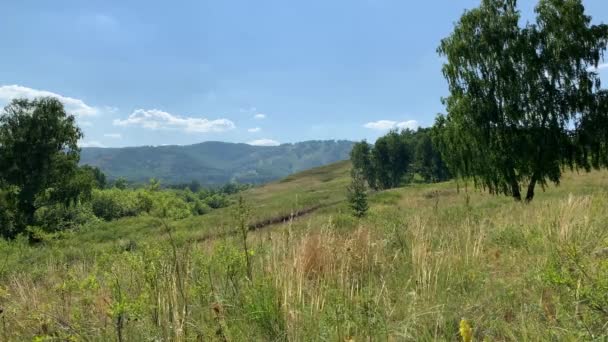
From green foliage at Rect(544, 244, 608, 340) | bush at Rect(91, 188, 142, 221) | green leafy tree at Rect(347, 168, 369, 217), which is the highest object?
green foliage at Rect(544, 244, 608, 340)

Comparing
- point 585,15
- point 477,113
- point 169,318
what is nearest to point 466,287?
point 169,318

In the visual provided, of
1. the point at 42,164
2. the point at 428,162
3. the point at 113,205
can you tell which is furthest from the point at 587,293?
the point at 428,162

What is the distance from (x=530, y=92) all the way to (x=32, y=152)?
39.4 meters

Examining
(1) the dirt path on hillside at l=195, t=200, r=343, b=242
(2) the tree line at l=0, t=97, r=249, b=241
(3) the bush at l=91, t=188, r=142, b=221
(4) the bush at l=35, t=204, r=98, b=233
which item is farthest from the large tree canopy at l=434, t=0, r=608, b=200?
(3) the bush at l=91, t=188, r=142, b=221

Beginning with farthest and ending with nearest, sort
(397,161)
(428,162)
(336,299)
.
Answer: (397,161)
(428,162)
(336,299)

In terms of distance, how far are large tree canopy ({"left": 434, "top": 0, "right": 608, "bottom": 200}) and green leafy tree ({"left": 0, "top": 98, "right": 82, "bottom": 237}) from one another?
3525 cm

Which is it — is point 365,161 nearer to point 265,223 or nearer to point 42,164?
point 265,223

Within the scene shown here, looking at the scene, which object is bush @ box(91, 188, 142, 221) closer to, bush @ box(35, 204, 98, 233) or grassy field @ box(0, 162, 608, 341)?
bush @ box(35, 204, 98, 233)

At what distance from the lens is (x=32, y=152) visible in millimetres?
37750

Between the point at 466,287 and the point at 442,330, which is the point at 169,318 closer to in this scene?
the point at 442,330

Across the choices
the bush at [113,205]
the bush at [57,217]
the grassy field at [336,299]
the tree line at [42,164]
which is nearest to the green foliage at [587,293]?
the grassy field at [336,299]

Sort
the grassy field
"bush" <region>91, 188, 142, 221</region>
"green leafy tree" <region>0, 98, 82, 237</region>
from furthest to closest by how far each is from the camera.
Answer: "bush" <region>91, 188, 142, 221</region> < "green leafy tree" <region>0, 98, 82, 237</region> < the grassy field

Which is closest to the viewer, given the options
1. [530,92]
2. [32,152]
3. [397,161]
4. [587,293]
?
[587,293]

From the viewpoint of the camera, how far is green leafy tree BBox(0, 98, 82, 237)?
37.3 metres
